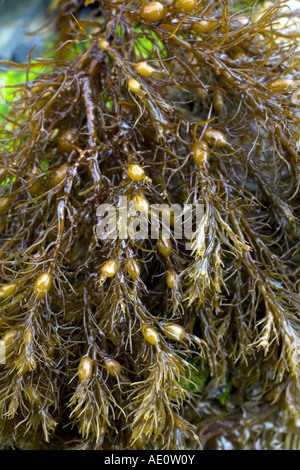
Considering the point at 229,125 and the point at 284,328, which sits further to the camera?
the point at 229,125

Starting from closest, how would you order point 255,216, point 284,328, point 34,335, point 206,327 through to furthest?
1. point 34,335
2. point 284,328
3. point 206,327
4. point 255,216

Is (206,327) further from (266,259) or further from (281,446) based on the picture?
(281,446)

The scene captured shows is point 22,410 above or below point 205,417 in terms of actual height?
above

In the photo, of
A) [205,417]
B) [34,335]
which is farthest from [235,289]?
[34,335]

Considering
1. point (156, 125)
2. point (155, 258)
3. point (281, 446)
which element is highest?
point (156, 125)

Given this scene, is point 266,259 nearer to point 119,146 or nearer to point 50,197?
point 119,146

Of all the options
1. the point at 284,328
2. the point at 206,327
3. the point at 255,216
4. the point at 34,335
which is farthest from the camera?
the point at 255,216

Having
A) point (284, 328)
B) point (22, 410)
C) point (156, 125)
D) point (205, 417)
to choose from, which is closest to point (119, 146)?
point (156, 125)
